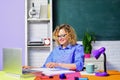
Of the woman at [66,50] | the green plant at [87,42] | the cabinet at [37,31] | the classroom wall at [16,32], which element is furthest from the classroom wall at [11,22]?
the woman at [66,50]

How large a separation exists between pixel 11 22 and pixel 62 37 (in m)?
1.79

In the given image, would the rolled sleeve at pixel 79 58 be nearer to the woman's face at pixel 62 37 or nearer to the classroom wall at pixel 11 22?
the woman's face at pixel 62 37

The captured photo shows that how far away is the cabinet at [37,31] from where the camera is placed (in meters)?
4.42

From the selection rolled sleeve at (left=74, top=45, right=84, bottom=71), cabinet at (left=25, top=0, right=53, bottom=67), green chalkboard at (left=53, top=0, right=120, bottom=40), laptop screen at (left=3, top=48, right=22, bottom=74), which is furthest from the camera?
green chalkboard at (left=53, top=0, right=120, bottom=40)

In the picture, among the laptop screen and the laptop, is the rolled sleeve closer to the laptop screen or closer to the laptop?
the laptop

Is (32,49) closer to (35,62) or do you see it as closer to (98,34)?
(35,62)

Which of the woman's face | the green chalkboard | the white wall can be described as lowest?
the white wall

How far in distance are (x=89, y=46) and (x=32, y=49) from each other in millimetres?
1098

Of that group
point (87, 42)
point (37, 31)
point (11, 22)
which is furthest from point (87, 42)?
point (11, 22)

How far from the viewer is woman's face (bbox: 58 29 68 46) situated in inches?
123

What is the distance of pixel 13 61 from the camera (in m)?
2.28

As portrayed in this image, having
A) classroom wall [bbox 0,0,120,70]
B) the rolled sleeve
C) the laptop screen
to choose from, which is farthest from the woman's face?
classroom wall [bbox 0,0,120,70]

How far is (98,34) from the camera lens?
15.1 feet

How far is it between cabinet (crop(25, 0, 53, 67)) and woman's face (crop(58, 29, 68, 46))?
4.04 ft
